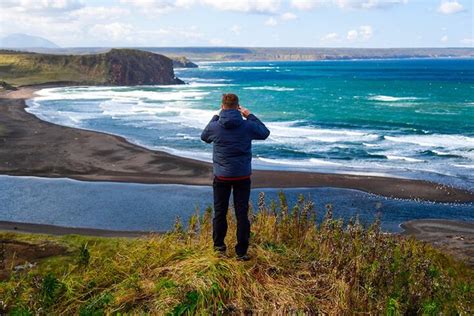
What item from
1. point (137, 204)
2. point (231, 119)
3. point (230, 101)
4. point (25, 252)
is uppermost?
point (230, 101)

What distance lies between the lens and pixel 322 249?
330 inches

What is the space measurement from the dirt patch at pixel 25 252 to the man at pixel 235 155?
5032 millimetres

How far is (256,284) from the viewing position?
7.09 m

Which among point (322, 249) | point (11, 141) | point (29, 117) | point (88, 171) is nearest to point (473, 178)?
point (88, 171)

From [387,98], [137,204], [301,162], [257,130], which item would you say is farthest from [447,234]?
[387,98]

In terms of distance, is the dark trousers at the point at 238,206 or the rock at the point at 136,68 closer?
the dark trousers at the point at 238,206

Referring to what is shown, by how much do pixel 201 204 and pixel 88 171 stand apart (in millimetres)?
9956

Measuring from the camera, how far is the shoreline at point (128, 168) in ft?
91.6

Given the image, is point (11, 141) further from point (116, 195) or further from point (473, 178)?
point (473, 178)

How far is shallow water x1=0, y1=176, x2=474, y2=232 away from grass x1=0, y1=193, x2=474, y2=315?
13.3 meters

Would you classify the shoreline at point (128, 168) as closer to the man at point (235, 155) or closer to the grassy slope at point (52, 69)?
the man at point (235, 155)

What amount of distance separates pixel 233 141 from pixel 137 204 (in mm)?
17786

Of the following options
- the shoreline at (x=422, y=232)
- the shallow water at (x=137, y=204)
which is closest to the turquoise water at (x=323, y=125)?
the shallow water at (x=137, y=204)

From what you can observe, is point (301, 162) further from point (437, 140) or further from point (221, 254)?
point (221, 254)
